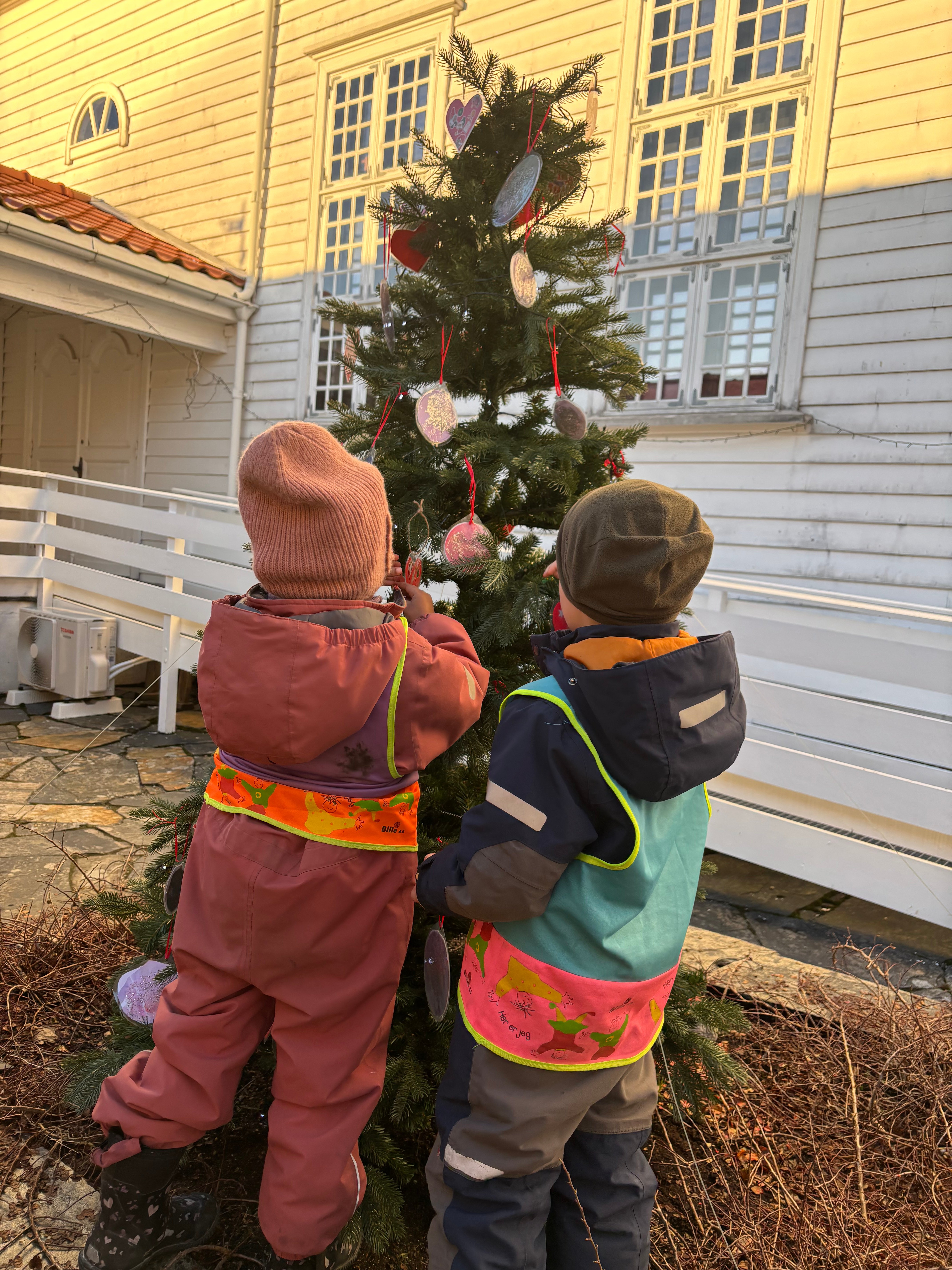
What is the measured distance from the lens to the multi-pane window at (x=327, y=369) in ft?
25.6

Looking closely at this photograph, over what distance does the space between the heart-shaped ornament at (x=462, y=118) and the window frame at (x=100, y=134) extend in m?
9.79

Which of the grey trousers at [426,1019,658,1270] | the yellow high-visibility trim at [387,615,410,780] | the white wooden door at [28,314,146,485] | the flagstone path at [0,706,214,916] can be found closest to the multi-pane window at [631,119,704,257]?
the flagstone path at [0,706,214,916]

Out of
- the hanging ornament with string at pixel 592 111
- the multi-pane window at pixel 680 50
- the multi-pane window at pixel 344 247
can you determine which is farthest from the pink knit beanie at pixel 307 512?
the multi-pane window at pixel 344 247

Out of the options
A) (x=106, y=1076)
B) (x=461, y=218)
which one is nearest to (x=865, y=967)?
(x=106, y=1076)

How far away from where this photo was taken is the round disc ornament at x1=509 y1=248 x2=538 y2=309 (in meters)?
1.77

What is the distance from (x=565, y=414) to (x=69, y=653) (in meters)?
5.26

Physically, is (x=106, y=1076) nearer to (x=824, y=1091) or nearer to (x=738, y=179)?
(x=824, y=1091)

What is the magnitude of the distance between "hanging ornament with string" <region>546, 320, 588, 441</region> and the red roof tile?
20.6 feet

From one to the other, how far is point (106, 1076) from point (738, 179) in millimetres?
5957

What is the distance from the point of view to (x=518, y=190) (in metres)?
1.78

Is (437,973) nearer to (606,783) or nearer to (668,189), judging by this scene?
(606,783)

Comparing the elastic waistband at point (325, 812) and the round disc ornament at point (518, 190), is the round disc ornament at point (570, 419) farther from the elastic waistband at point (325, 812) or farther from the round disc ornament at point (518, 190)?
the elastic waistband at point (325, 812)

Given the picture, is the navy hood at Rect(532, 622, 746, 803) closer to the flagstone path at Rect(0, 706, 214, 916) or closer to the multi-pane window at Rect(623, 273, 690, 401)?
the flagstone path at Rect(0, 706, 214, 916)

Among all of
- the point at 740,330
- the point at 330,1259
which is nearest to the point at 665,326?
the point at 740,330
